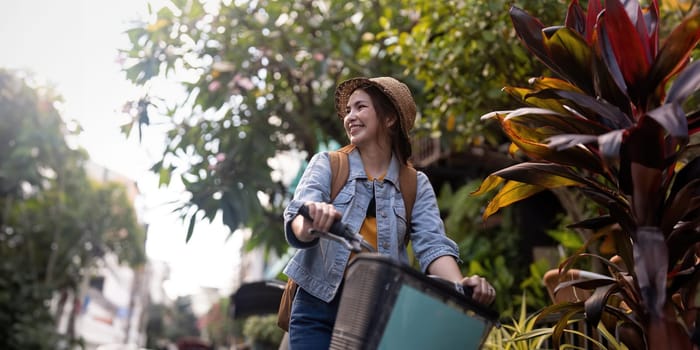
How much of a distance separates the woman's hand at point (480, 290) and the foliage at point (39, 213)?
1610cm

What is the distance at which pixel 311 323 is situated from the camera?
2.21m

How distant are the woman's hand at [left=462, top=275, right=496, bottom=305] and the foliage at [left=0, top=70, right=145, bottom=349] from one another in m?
16.1

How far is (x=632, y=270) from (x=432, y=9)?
3.93 metres

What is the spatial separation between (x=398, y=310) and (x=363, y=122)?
0.91 meters

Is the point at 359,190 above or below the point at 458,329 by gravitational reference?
above

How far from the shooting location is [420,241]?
2424 mm

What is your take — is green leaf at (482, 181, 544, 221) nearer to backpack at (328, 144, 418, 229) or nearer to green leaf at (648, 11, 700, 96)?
backpack at (328, 144, 418, 229)

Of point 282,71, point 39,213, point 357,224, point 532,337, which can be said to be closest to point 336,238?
point 357,224

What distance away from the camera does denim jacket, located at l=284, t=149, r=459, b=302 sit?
225 centimetres

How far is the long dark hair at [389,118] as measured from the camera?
2547 millimetres

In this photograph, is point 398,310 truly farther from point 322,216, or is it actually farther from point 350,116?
point 350,116

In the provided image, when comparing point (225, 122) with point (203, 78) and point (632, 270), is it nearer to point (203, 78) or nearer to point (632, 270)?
point (203, 78)

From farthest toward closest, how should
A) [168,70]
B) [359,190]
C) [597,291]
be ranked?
1. [168,70]
2. [597,291]
3. [359,190]

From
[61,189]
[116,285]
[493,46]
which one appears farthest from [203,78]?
[116,285]
